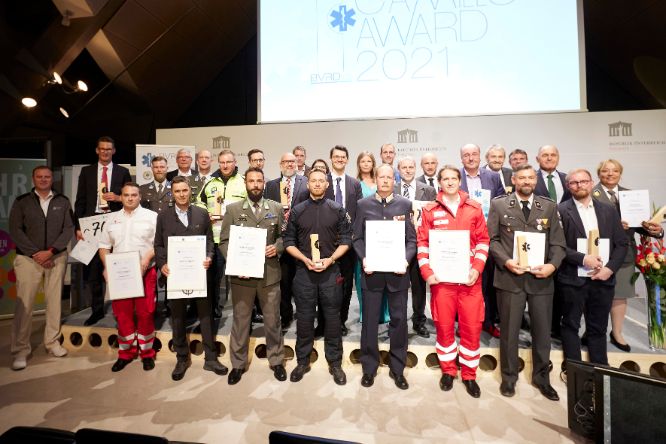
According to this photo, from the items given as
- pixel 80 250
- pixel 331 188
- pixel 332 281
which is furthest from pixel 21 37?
pixel 332 281

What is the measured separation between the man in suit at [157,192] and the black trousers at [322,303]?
2.06m

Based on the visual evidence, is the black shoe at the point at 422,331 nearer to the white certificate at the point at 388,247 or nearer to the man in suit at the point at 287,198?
the white certificate at the point at 388,247

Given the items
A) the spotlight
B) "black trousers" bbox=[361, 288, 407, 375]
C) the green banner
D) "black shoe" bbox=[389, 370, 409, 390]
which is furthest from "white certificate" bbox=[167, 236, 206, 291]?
the spotlight

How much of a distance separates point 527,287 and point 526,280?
0.06 m

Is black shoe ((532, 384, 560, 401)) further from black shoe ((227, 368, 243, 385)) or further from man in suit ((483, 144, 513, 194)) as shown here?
black shoe ((227, 368, 243, 385))

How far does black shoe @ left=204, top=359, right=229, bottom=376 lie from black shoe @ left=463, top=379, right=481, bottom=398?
2.10 m

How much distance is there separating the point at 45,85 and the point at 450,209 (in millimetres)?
6631

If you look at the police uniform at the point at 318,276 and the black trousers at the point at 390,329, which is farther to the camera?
the police uniform at the point at 318,276

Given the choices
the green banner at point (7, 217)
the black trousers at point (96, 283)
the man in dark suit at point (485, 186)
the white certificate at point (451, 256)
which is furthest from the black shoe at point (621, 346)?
the green banner at point (7, 217)

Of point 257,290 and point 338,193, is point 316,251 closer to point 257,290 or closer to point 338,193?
point 257,290

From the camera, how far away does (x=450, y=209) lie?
9.41ft

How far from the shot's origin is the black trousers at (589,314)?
278 centimetres

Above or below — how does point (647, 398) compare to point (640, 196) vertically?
below

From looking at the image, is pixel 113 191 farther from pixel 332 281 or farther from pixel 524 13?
pixel 524 13
